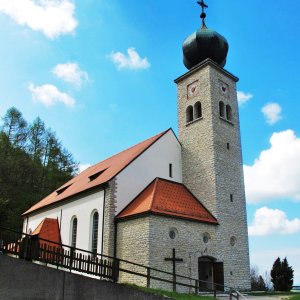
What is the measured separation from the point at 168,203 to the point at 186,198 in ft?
7.49

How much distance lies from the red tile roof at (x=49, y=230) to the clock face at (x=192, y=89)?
42.6ft

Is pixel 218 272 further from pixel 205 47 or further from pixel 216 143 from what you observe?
pixel 205 47

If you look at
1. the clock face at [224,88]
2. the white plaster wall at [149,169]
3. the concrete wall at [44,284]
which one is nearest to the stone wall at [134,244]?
the white plaster wall at [149,169]

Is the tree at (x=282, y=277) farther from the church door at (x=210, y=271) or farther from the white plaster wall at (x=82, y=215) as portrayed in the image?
the white plaster wall at (x=82, y=215)

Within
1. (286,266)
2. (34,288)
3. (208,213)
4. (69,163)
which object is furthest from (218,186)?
(69,163)

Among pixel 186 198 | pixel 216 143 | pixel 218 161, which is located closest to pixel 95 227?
pixel 186 198

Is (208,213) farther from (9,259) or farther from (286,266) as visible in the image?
(9,259)

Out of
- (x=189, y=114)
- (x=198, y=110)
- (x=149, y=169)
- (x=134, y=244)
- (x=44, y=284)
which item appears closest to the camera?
(x=44, y=284)

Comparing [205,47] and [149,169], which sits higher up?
[205,47]

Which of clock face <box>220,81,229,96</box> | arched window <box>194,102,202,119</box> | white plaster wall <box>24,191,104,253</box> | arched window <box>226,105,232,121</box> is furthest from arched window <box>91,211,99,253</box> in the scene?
clock face <box>220,81,229,96</box>

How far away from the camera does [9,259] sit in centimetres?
1200

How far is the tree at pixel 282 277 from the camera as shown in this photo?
27.2 meters

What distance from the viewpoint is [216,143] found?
24.3 metres

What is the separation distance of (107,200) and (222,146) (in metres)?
8.31
